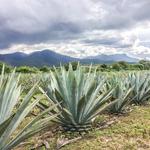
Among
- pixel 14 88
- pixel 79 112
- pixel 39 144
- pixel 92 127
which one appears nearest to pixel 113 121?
pixel 92 127

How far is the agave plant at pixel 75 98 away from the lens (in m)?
6.26

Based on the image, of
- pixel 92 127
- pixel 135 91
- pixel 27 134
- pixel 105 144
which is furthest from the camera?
pixel 135 91

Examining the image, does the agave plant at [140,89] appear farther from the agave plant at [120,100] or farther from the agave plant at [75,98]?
the agave plant at [75,98]

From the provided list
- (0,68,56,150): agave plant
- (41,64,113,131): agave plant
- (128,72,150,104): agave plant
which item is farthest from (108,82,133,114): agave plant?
(0,68,56,150): agave plant

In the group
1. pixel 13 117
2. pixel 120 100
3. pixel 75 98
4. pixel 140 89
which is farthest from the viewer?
pixel 140 89

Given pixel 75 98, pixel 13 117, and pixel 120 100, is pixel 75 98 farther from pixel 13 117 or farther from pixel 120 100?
pixel 13 117

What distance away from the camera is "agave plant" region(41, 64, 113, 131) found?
6.26 m

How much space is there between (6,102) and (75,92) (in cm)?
246

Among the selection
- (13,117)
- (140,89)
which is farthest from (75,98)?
(140,89)

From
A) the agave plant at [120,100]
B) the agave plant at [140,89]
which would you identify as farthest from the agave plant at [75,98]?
the agave plant at [140,89]

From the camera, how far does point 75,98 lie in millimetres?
6293

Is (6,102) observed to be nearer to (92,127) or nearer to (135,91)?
(92,127)

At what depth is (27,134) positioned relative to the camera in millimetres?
3795

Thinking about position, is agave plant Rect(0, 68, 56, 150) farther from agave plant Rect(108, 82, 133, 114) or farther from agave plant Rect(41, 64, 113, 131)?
agave plant Rect(108, 82, 133, 114)
